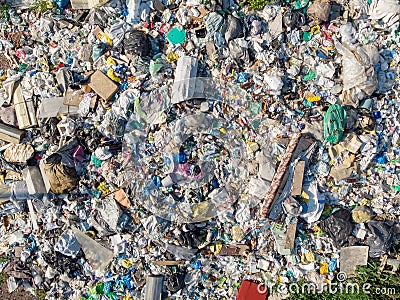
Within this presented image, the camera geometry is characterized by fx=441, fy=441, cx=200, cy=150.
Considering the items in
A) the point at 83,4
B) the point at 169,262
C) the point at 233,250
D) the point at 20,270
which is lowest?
the point at 20,270

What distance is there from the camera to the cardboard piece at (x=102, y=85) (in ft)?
15.3

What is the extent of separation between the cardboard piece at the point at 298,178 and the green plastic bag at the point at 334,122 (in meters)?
0.38

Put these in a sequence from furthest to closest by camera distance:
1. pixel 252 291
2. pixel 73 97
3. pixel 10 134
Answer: pixel 10 134
pixel 73 97
pixel 252 291

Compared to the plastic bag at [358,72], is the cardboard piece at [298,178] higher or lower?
lower

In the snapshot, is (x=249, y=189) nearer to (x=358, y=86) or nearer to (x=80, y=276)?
(x=358, y=86)

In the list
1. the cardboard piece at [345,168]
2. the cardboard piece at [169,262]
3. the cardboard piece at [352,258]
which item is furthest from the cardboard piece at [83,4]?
the cardboard piece at [352,258]

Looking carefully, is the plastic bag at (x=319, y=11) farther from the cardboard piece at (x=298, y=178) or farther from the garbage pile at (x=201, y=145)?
the cardboard piece at (x=298, y=178)

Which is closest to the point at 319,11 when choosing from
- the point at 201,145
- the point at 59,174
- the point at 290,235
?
the point at 201,145

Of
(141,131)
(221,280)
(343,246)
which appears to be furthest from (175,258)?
(343,246)

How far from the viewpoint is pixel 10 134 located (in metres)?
4.89

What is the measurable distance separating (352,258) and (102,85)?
3.15m

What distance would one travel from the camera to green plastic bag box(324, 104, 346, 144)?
436 cm

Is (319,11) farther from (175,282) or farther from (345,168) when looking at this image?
(175,282)

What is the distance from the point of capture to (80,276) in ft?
16.0
